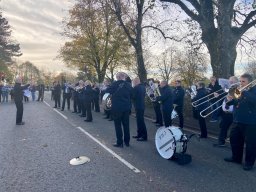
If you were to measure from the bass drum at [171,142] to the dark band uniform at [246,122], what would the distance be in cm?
124

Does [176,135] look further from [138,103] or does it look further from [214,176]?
[138,103]

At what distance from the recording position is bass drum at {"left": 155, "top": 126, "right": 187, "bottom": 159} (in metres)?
8.05

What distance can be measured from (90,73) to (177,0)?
32.0m

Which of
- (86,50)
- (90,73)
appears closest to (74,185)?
(86,50)

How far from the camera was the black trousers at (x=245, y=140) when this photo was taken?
7641mm

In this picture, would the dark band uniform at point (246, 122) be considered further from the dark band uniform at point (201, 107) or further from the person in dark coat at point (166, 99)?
the person in dark coat at point (166, 99)

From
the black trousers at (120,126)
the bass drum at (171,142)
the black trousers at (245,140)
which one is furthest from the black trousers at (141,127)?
the black trousers at (245,140)

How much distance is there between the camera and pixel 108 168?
758 cm

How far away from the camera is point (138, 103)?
11.6m

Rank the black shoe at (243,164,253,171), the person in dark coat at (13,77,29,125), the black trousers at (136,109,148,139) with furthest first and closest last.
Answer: the person in dark coat at (13,77,29,125), the black trousers at (136,109,148,139), the black shoe at (243,164,253,171)

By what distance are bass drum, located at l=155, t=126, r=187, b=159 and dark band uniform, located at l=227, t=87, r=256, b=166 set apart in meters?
1.24

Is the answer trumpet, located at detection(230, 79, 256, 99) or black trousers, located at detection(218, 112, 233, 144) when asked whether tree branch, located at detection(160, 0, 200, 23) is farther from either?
trumpet, located at detection(230, 79, 256, 99)

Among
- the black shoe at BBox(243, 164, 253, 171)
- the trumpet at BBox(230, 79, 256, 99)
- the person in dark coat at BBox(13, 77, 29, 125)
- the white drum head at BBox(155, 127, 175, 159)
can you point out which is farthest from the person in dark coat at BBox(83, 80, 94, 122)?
the black shoe at BBox(243, 164, 253, 171)

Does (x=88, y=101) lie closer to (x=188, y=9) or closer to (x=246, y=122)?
(x=188, y=9)
